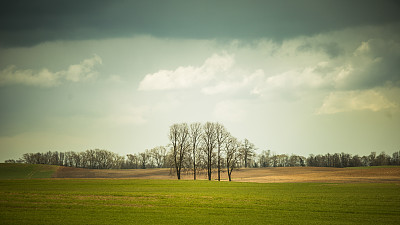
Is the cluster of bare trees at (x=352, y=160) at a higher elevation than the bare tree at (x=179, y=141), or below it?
below

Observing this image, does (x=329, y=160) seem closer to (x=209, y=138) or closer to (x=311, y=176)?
(x=311, y=176)

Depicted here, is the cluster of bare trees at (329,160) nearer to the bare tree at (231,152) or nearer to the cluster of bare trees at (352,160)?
the cluster of bare trees at (352,160)

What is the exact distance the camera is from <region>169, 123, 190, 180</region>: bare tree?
6875cm

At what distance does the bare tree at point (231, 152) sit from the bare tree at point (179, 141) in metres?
11.5

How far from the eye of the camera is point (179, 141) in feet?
229

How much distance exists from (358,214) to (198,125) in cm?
5608

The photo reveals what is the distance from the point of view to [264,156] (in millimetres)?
185750

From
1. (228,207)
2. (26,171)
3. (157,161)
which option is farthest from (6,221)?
(157,161)

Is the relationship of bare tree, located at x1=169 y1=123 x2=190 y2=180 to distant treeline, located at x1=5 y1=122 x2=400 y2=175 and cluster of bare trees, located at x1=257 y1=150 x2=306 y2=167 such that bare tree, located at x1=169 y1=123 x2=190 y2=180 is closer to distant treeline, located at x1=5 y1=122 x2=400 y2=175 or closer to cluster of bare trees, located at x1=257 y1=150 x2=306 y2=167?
distant treeline, located at x1=5 y1=122 x2=400 y2=175

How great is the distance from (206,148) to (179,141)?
787cm

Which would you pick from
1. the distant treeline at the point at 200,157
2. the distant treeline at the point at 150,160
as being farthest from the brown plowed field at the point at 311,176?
the distant treeline at the point at 150,160

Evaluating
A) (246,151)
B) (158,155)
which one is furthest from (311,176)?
(158,155)

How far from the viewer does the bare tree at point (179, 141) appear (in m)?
68.8

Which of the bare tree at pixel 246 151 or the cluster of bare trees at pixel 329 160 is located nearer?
the bare tree at pixel 246 151
